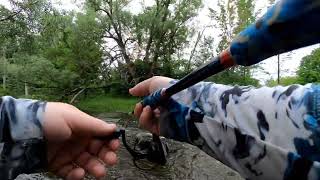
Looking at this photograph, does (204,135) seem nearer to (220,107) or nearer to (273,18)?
(220,107)

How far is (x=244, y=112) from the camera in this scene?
88 cm

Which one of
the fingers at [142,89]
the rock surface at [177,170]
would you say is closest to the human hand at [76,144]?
the fingers at [142,89]

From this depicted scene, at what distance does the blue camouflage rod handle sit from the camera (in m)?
0.46

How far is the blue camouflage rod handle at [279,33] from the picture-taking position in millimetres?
462

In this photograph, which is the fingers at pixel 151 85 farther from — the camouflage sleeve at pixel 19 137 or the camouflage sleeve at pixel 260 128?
the camouflage sleeve at pixel 19 137

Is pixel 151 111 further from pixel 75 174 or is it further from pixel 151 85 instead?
pixel 75 174

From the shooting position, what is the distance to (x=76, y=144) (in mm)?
861

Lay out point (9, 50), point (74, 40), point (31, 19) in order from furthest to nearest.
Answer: point (74, 40)
point (9, 50)
point (31, 19)

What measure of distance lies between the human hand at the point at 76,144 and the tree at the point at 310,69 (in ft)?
26.0

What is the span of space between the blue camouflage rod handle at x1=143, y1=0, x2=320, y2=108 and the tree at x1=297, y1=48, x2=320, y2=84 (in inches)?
318

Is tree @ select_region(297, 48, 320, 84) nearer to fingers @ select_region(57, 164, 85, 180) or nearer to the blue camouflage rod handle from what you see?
fingers @ select_region(57, 164, 85, 180)

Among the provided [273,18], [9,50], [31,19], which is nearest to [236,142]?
[273,18]

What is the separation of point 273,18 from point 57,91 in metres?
9.95

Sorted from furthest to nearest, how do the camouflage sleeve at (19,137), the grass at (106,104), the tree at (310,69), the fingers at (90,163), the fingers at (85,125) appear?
1. the grass at (106,104)
2. the tree at (310,69)
3. the fingers at (90,163)
4. the fingers at (85,125)
5. the camouflage sleeve at (19,137)
